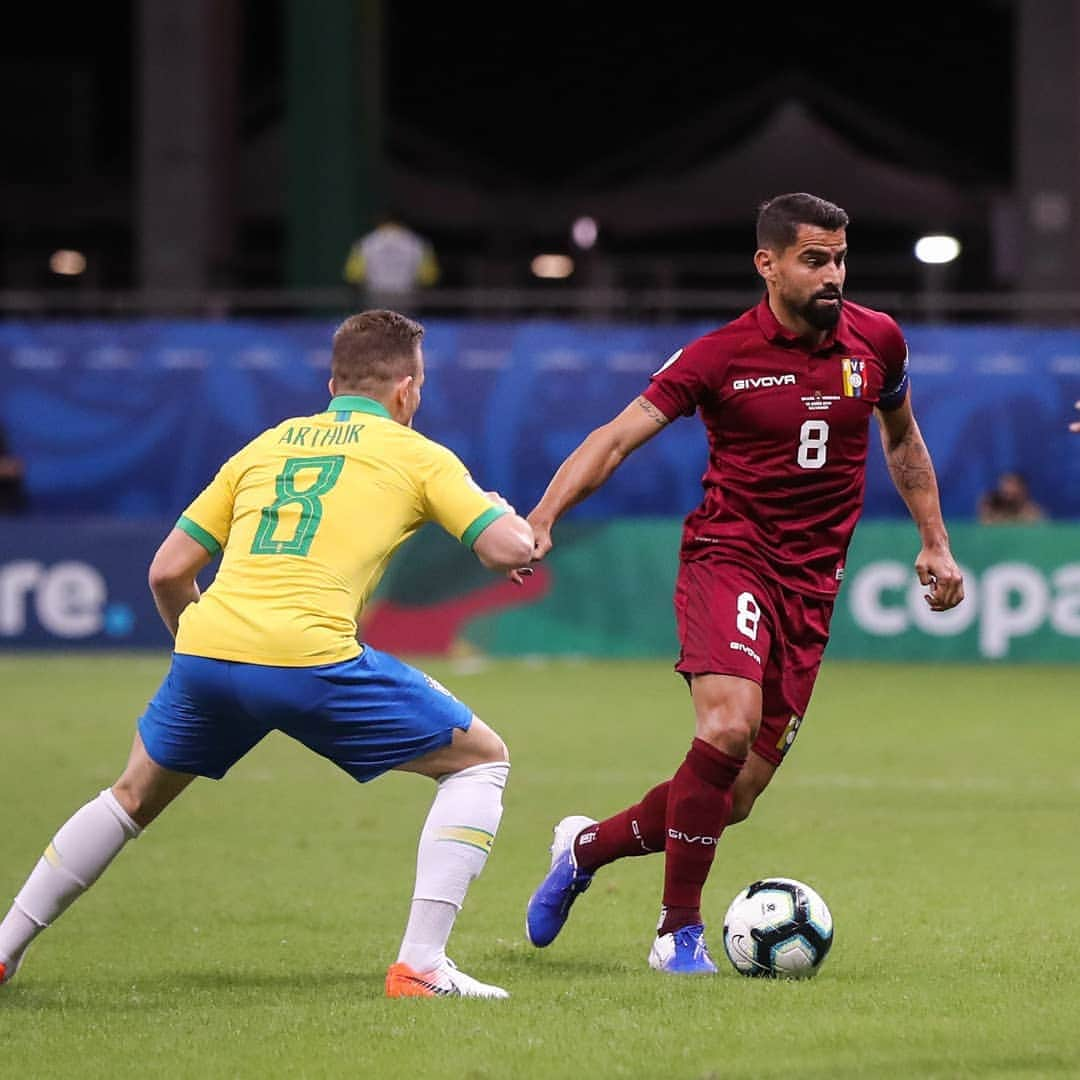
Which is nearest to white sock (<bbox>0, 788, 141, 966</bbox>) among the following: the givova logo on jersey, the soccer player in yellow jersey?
the soccer player in yellow jersey

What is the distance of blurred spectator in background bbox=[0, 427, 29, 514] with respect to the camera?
63.6 feet

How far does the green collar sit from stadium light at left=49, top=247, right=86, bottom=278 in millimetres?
26420

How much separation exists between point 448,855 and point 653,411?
1.50 m

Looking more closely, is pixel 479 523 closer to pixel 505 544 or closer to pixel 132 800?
pixel 505 544

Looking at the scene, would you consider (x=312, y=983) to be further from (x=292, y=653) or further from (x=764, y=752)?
(x=764, y=752)

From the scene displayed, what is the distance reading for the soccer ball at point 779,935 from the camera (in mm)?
5988

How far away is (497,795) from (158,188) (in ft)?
76.8

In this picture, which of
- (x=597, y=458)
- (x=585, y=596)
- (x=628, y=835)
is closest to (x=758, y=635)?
(x=597, y=458)

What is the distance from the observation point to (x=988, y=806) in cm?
1009

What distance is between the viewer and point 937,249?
26594mm

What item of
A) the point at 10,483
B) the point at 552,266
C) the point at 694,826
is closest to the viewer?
the point at 694,826

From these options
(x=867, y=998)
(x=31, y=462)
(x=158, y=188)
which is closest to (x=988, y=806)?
(x=867, y=998)

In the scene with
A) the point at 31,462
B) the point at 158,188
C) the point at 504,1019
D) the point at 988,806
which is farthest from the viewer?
the point at 158,188

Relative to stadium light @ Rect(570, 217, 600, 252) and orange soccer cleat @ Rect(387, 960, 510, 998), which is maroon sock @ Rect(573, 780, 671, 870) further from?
stadium light @ Rect(570, 217, 600, 252)
